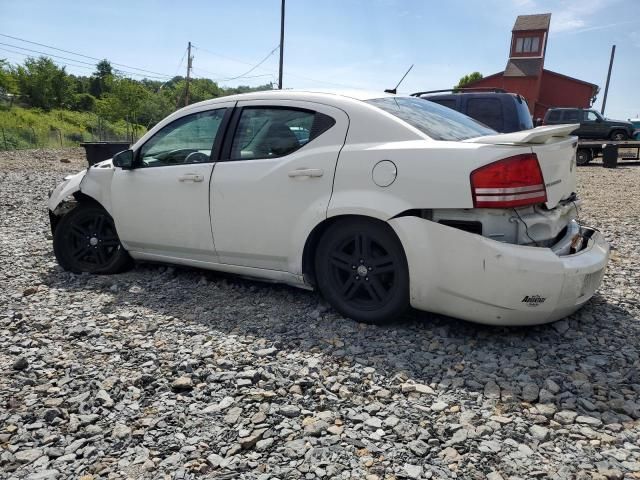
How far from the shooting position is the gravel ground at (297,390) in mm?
2107

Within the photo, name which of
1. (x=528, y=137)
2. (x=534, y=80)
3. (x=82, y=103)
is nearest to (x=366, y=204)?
(x=528, y=137)

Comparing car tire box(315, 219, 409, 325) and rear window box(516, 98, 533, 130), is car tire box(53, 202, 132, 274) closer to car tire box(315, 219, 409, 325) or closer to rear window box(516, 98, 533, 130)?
car tire box(315, 219, 409, 325)

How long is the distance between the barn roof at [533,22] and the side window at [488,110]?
37.9 m

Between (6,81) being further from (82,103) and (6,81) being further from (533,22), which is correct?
(533,22)

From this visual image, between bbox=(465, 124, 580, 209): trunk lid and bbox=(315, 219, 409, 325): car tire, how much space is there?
87 centimetres

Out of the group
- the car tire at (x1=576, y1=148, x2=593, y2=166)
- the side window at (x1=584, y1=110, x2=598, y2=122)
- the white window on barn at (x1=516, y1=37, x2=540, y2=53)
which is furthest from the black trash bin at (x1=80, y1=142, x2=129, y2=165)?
the white window on barn at (x1=516, y1=37, x2=540, y2=53)

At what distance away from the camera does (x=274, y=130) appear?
3793 mm

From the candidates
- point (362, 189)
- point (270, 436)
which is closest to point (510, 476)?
point (270, 436)

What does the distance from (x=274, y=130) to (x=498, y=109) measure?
7.61 m

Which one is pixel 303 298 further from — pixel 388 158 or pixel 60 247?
pixel 60 247

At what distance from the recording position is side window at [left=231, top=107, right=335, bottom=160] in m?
3.60

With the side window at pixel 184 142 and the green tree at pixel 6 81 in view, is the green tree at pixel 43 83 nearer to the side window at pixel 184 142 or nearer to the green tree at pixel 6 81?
the green tree at pixel 6 81

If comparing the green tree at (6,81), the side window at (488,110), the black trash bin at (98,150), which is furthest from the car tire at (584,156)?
the green tree at (6,81)

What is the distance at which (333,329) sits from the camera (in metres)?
3.44
